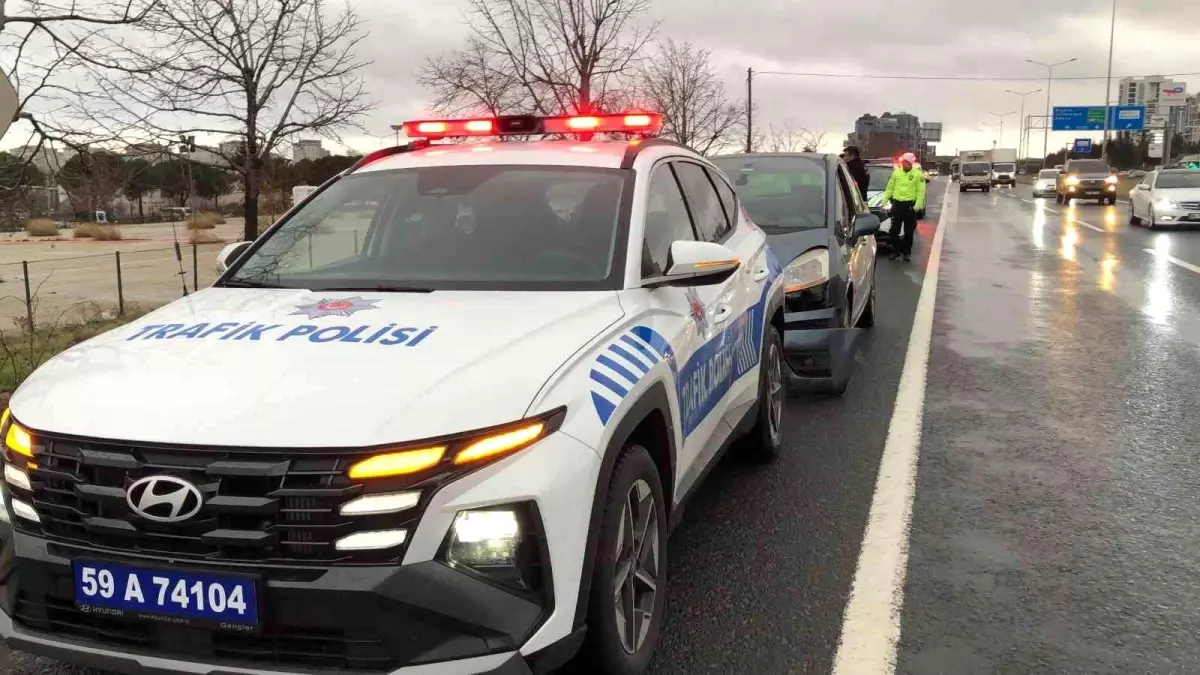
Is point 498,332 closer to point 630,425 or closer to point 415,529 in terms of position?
point 630,425

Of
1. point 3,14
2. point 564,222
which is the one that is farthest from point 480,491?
point 3,14

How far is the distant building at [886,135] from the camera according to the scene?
74.6 metres

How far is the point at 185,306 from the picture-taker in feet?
11.5

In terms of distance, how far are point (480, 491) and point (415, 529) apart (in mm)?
A: 173

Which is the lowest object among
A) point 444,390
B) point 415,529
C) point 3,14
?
point 415,529

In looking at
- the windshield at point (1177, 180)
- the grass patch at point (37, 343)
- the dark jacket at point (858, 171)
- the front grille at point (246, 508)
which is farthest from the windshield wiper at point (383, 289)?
the windshield at point (1177, 180)

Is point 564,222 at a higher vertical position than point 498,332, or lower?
higher

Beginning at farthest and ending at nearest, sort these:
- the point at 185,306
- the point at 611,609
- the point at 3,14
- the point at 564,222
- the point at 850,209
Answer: the point at 850,209, the point at 3,14, the point at 564,222, the point at 185,306, the point at 611,609

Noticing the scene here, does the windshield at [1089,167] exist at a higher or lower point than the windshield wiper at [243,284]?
higher

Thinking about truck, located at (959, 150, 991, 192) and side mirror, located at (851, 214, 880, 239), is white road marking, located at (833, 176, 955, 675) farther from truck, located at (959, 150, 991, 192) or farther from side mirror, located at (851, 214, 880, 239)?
truck, located at (959, 150, 991, 192)

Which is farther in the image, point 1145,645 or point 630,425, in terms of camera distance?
point 1145,645

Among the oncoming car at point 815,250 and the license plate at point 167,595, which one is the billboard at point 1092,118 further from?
the license plate at point 167,595

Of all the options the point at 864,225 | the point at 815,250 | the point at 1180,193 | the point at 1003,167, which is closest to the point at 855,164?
the point at 864,225

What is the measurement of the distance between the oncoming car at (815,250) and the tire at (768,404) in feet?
3.65
